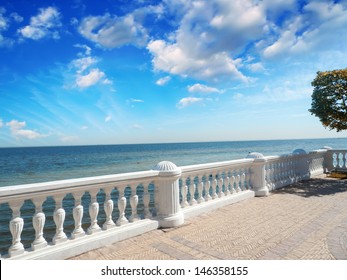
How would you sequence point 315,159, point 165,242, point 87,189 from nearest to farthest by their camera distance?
point 87,189, point 165,242, point 315,159

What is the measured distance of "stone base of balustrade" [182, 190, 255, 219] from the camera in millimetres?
5788

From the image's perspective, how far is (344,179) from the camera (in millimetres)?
10672

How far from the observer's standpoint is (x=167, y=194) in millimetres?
5168

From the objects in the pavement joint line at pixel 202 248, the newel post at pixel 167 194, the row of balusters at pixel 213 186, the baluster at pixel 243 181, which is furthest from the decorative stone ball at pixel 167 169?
the baluster at pixel 243 181

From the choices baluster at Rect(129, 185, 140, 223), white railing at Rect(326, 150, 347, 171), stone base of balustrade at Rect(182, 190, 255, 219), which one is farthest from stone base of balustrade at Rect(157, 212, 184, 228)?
white railing at Rect(326, 150, 347, 171)

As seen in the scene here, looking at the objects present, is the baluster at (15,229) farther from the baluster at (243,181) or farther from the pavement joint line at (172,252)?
the baluster at (243,181)

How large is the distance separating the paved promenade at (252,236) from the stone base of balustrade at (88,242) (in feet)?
0.37

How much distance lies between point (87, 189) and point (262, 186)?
576 centimetres

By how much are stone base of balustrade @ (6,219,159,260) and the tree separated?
832 centimetres

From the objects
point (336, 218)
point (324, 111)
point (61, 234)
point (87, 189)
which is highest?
point (324, 111)

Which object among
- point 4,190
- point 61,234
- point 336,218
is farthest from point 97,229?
point 336,218

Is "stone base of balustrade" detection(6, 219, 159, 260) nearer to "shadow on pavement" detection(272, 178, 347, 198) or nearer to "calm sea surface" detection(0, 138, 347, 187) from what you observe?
"shadow on pavement" detection(272, 178, 347, 198)

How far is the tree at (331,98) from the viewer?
31.2ft

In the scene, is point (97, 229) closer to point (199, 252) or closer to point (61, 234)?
point (61, 234)
